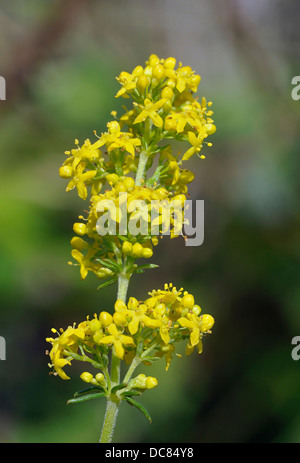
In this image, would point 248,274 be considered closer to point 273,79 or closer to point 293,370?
point 293,370

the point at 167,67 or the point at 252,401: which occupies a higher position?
the point at 167,67

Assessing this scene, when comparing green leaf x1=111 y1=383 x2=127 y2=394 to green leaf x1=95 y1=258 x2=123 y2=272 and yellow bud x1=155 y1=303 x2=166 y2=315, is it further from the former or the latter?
green leaf x1=95 y1=258 x2=123 y2=272

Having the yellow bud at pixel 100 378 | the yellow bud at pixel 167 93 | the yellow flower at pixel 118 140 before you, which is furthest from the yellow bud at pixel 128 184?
the yellow bud at pixel 100 378

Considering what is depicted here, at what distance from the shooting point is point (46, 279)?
6047mm

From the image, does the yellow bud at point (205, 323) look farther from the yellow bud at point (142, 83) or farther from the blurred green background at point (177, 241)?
the blurred green background at point (177, 241)

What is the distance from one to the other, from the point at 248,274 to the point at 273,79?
2.43m

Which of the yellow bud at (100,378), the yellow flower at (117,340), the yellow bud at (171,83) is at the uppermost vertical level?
the yellow bud at (171,83)

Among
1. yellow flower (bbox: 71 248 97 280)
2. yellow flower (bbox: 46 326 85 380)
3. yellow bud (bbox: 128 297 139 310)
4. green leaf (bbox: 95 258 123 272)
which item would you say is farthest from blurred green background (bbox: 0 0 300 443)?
yellow bud (bbox: 128 297 139 310)

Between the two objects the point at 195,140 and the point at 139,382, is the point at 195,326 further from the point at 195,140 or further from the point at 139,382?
the point at 195,140

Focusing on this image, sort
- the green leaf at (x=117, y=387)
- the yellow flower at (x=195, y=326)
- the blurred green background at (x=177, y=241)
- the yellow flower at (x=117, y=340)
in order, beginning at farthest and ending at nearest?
the blurred green background at (x=177, y=241) → the yellow flower at (x=195, y=326) → the green leaf at (x=117, y=387) → the yellow flower at (x=117, y=340)

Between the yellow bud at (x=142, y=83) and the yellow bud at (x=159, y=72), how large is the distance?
0.06m

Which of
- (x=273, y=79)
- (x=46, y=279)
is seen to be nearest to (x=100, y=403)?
(x=46, y=279)

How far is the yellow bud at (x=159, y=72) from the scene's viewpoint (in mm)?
2709

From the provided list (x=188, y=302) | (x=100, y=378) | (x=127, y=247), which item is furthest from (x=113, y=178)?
(x=100, y=378)
